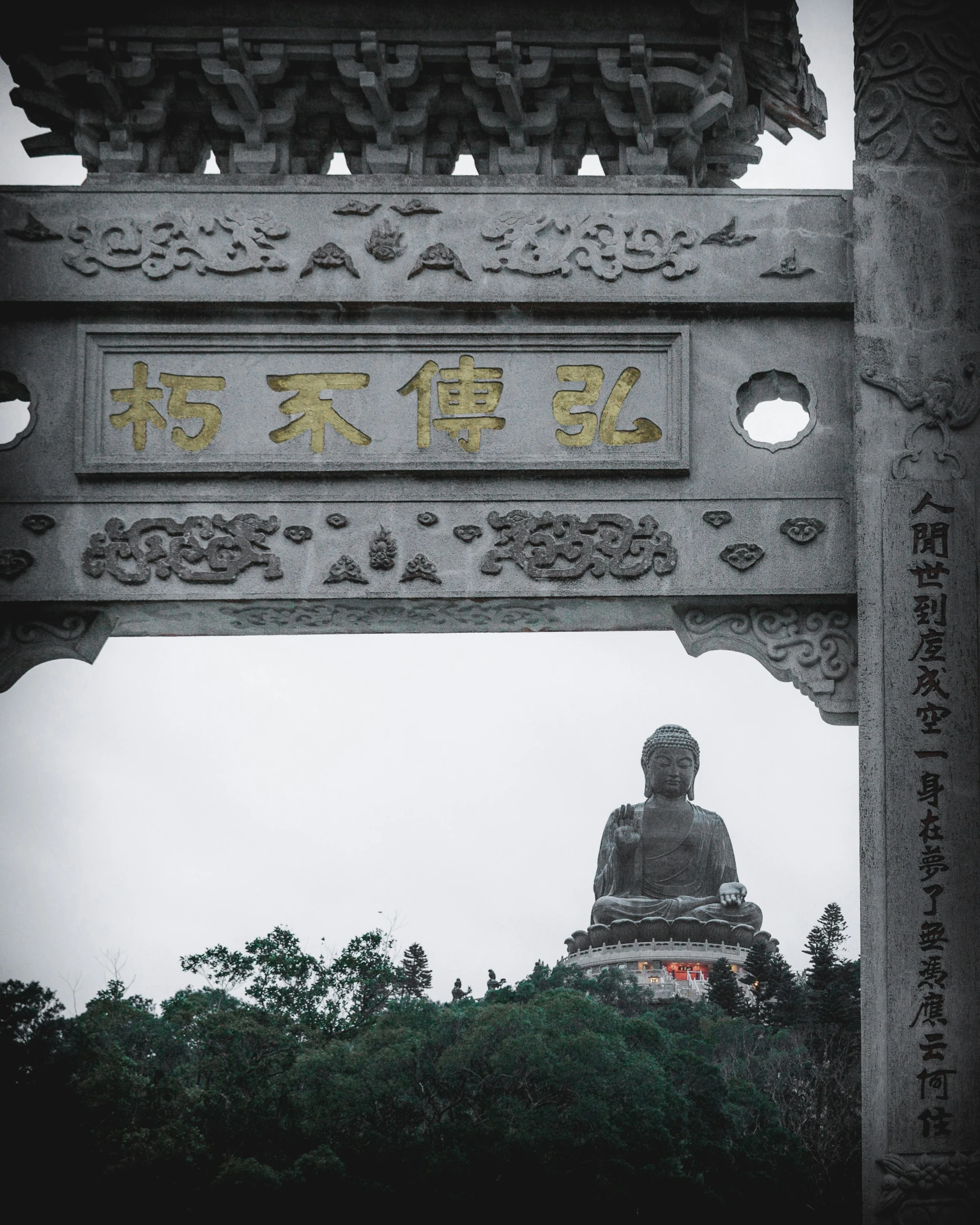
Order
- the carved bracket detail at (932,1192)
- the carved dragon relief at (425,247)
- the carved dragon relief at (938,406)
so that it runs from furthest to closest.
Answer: the carved dragon relief at (425,247)
the carved dragon relief at (938,406)
the carved bracket detail at (932,1192)

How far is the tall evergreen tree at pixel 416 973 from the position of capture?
37.6 feet

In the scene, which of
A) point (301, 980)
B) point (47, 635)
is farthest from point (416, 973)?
point (47, 635)

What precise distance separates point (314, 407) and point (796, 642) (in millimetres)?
1686

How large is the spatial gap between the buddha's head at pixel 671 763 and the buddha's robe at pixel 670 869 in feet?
0.70

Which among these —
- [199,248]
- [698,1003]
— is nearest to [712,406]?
[199,248]

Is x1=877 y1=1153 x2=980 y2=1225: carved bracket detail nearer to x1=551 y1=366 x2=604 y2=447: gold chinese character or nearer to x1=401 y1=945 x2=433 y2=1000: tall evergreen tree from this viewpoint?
x1=551 y1=366 x2=604 y2=447: gold chinese character

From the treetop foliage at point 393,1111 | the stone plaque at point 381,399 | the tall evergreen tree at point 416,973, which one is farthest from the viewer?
the tall evergreen tree at point 416,973

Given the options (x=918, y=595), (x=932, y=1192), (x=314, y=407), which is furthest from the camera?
(x=314, y=407)

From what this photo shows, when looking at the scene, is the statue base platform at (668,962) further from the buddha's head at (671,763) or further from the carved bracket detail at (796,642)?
the carved bracket detail at (796,642)

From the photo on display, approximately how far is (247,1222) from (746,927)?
593 cm

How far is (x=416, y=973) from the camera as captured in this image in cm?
1174

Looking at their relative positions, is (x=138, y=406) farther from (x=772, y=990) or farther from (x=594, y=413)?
(x=772, y=990)

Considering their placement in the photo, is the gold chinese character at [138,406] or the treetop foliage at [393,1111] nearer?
the gold chinese character at [138,406]

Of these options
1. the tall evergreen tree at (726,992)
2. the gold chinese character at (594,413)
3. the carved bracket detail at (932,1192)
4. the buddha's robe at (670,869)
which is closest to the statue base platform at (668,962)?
the tall evergreen tree at (726,992)
